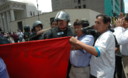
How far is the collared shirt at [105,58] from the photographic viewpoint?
193 cm

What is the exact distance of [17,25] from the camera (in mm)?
34594

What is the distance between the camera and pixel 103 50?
190 cm

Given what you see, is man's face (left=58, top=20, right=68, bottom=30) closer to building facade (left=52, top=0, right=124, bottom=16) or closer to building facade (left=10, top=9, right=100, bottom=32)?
building facade (left=10, top=9, right=100, bottom=32)

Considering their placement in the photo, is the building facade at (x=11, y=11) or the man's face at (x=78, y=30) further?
the building facade at (x=11, y=11)

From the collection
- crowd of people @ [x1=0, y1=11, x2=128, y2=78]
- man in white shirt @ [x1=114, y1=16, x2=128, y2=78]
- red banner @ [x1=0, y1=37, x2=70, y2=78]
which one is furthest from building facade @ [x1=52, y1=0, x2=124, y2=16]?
red banner @ [x1=0, y1=37, x2=70, y2=78]

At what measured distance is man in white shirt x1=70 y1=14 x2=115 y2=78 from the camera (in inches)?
74.9

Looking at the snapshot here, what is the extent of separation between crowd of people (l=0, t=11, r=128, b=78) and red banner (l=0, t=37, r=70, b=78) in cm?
22

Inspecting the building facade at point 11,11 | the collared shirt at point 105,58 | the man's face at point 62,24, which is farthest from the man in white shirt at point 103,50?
the building facade at point 11,11

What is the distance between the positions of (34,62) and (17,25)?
34.3 metres

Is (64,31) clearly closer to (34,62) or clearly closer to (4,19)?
(34,62)

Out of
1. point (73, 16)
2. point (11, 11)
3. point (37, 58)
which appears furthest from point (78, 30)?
point (11, 11)

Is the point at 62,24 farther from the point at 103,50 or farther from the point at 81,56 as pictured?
the point at 103,50

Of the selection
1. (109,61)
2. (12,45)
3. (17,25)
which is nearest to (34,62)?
(12,45)

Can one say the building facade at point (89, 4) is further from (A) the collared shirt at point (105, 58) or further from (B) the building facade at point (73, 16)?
(A) the collared shirt at point (105, 58)
